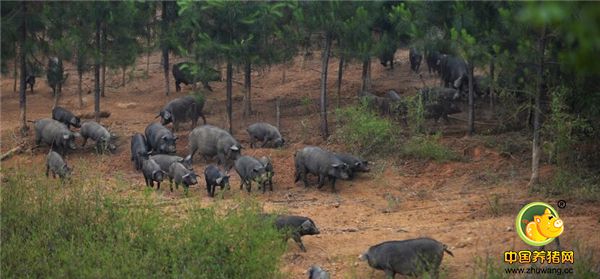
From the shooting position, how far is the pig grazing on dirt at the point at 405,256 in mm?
10656

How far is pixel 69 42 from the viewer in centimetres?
2264

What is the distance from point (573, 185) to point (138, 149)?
1078 cm

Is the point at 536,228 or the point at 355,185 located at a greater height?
the point at 536,228

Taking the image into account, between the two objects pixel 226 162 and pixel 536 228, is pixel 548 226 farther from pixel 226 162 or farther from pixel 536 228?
pixel 226 162

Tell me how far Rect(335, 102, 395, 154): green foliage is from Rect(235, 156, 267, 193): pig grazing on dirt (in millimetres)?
3222

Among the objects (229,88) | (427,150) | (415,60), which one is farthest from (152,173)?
(415,60)

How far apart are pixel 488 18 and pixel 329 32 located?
5.43 meters

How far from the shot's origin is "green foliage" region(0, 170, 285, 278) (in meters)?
9.80

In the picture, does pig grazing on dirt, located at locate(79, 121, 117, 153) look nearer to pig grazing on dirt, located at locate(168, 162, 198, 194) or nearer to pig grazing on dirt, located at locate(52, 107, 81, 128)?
pig grazing on dirt, located at locate(52, 107, 81, 128)

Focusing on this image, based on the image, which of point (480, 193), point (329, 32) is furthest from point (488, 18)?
point (329, 32)

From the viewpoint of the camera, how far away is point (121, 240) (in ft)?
34.0

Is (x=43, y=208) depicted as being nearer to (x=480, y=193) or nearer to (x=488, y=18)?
(x=480, y=193)

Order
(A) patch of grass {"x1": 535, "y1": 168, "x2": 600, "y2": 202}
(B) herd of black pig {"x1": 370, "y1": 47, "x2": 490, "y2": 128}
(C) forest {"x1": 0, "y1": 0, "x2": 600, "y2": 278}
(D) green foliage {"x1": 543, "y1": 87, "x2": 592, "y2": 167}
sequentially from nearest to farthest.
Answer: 1. (C) forest {"x1": 0, "y1": 0, "x2": 600, "y2": 278}
2. (A) patch of grass {"x1": 535, "y1": 168, "x2": 600, "y2": 202}
3. (D) green foliage {"x1": 543, "y1": 87, "x2": 592, "y2": 167}
4. (B) herd of black pig {"x1": 370, "y1": 47, "x2": 490, "y2": 128}

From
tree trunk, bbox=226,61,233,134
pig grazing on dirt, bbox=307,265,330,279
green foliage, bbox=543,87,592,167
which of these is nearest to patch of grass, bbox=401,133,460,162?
green foliage, bbox=543,87,592,167
